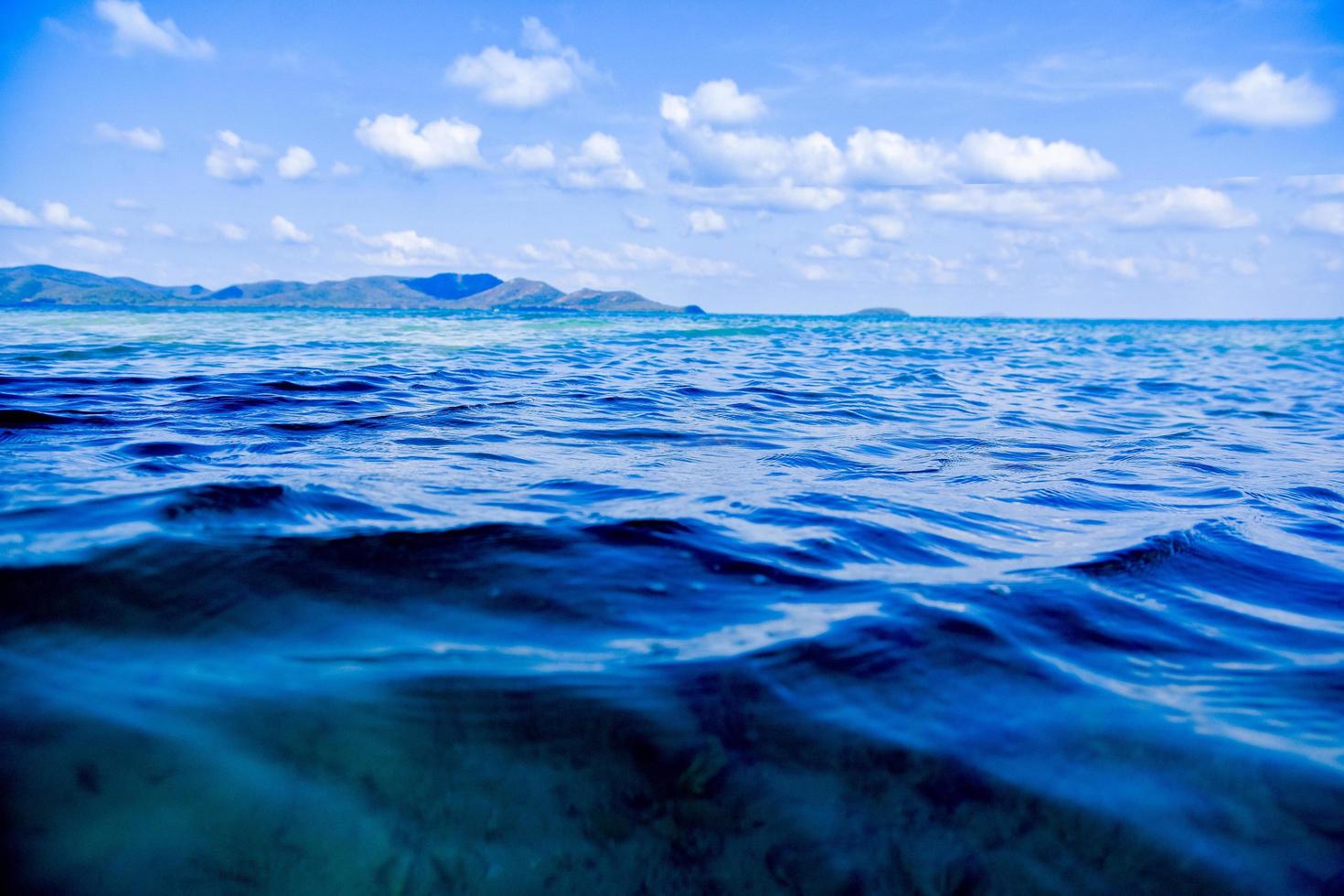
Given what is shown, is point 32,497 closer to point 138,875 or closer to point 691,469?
point 138,875

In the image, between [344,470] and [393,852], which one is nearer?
[393,852]

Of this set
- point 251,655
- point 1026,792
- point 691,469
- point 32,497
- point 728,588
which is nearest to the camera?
point 1026,792

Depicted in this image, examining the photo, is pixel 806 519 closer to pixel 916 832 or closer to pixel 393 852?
pixel 916 832

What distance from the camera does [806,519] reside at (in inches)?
154

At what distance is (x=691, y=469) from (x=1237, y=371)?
766 inches

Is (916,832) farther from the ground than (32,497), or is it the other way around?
(32,497)

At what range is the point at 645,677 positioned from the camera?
213 centimetres

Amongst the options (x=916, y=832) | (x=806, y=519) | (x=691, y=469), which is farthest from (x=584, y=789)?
(x=691, y=469)

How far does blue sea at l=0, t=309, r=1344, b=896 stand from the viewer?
5.12 ft

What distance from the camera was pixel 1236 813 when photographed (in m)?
1.76

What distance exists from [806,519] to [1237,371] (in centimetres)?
1996

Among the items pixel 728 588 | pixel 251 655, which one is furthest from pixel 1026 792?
pixel 251 655

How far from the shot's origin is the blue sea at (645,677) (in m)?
1.56

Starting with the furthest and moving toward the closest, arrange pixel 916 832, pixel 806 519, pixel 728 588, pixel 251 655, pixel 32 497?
pixel 806 519
pixel 32 497
pixel 728 588
pixel 251 655
pixel 916 832
